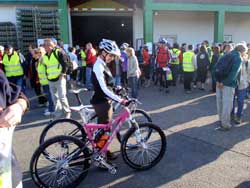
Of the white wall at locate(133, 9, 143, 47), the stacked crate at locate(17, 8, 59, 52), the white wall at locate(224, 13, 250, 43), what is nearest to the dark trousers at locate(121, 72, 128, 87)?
the stacked crate at locate(17, 8, 59, 52)

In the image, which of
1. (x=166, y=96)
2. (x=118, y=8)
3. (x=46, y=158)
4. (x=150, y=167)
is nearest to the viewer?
(x=46, y=158)

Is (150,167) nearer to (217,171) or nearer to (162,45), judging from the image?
(217,171)

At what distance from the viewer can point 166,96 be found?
9789 mm

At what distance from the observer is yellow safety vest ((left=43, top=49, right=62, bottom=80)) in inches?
252

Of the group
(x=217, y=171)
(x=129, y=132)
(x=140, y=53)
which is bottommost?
(x=217, y=171)

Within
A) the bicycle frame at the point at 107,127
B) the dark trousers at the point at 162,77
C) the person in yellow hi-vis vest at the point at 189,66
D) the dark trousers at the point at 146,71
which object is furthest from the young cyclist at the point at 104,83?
the dark trousers at the point at 146,71

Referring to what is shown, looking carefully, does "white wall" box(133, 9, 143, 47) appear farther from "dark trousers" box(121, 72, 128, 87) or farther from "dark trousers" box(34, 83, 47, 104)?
"dark trousers" box(34, 83, 47, 104)

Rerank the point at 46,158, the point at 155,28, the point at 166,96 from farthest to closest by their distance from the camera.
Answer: the point at 155,28 < the point at 166,96 < the point at 46,158

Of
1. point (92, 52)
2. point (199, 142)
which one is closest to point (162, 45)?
point (92, 52)

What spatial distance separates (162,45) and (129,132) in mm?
6591

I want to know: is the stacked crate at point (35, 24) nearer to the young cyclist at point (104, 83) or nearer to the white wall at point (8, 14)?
the white wall at point (8, 14)

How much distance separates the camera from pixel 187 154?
476 centimetres

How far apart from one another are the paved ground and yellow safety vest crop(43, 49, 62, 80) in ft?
4.24

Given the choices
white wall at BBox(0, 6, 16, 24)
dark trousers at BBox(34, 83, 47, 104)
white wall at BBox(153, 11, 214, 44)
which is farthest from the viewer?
white wall at BBox(153, 11, 214, 44)
